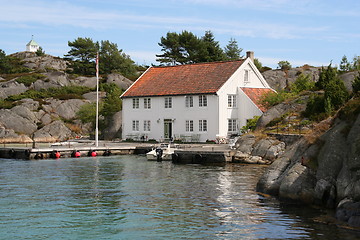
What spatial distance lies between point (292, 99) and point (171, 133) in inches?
581

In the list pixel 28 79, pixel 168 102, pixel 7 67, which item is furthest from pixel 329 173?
pixel 7 67

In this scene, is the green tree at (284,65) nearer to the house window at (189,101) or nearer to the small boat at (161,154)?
the house window at (189,101)

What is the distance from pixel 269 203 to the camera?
23.3 m

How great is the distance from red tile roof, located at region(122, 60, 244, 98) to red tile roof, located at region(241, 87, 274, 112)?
274cm

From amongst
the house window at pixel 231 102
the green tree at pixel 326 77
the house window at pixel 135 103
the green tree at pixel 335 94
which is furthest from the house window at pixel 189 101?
the green tree at pixel 335 94

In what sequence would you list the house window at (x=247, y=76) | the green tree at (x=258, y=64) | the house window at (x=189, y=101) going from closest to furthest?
the house window at (x=189, y=101) → the house window at (x=247, y=76) → the green tree at (x=258, y=64)

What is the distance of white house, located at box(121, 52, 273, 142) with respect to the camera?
54219 mm

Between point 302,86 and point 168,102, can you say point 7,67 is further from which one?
point 302,86

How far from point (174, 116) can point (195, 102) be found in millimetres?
3308

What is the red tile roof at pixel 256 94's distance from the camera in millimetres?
54000

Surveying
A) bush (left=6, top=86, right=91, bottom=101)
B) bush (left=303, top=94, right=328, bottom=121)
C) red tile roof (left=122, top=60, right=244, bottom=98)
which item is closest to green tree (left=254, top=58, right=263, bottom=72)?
red tile roof (left=122, top=60, right=244, bottom=98)

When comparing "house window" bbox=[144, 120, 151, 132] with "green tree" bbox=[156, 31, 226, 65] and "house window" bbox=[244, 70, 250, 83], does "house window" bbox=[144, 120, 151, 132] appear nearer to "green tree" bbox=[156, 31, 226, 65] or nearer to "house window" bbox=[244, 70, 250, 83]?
"house window" bbox=[244, 70, 250, 83]

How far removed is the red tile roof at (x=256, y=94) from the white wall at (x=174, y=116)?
3983mm

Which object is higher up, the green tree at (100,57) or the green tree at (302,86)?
the green tree at (100,57)
